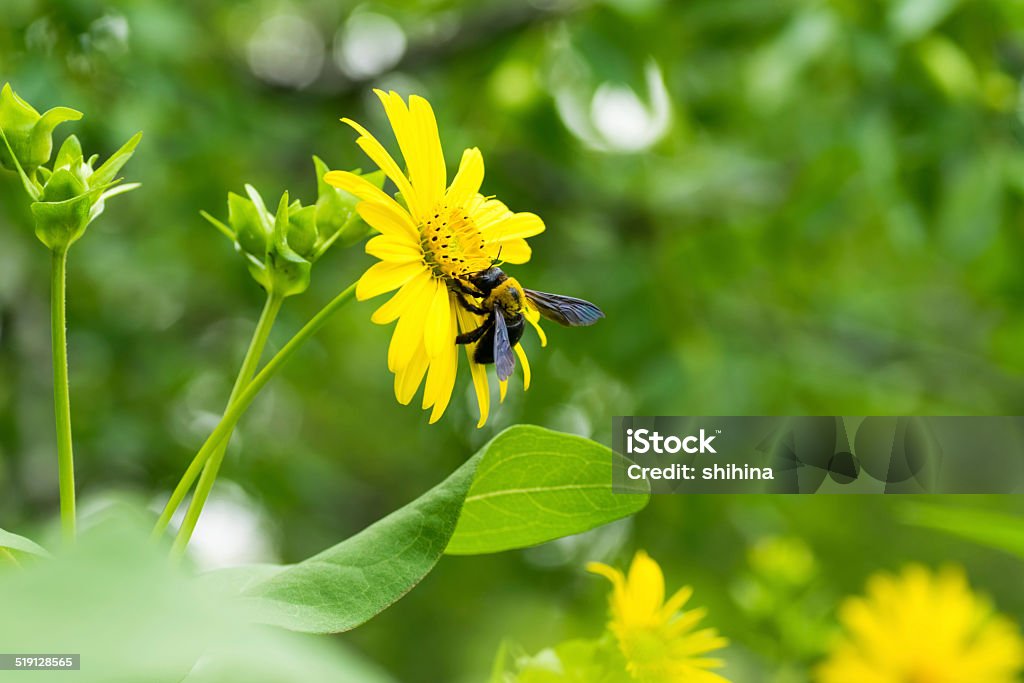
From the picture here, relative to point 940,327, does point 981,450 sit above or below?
below

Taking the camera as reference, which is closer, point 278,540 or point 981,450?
point 981,450

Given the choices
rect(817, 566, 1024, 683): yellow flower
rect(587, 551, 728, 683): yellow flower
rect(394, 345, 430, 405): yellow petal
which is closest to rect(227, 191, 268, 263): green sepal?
rect(394, 345, 430, 405): yellow petal

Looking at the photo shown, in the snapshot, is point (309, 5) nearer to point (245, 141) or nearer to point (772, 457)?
point (245, 141)

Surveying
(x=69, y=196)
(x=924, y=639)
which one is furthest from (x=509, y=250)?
(x=924, y=639)

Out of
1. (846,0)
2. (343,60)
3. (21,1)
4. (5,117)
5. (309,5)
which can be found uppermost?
(309,5)

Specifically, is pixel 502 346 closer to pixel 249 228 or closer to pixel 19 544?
pixel 249 228

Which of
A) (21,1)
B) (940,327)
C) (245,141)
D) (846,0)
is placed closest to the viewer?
(21,1)

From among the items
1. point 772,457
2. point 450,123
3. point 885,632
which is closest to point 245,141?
point 450,123
